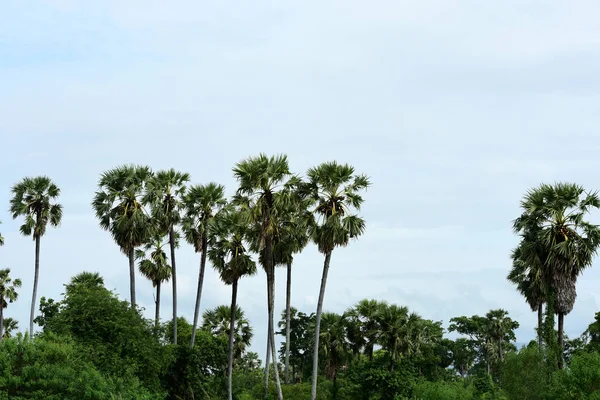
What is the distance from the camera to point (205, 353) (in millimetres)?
59656

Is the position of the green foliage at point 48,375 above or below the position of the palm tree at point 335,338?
below

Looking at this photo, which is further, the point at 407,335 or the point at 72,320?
the point at 407,335

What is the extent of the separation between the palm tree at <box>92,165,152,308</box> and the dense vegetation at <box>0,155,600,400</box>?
0.29ft

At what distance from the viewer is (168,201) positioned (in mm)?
63938

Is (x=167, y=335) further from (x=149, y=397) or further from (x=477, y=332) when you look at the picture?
(x=477, y=332)

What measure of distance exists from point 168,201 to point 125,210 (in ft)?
15.0

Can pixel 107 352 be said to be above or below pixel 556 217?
below

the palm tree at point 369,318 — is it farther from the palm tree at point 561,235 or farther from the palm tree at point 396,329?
the palm tree at point 561,235

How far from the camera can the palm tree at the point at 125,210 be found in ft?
197

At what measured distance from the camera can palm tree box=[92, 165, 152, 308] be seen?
6010 cm

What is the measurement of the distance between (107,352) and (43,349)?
6.50 meters

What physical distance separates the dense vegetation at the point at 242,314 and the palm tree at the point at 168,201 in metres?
0.11

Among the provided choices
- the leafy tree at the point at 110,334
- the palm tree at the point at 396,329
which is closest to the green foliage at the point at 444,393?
the palm tree at the point at 396,329

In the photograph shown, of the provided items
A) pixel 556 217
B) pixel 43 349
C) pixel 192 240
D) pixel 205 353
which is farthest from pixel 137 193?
pixel 556 217
